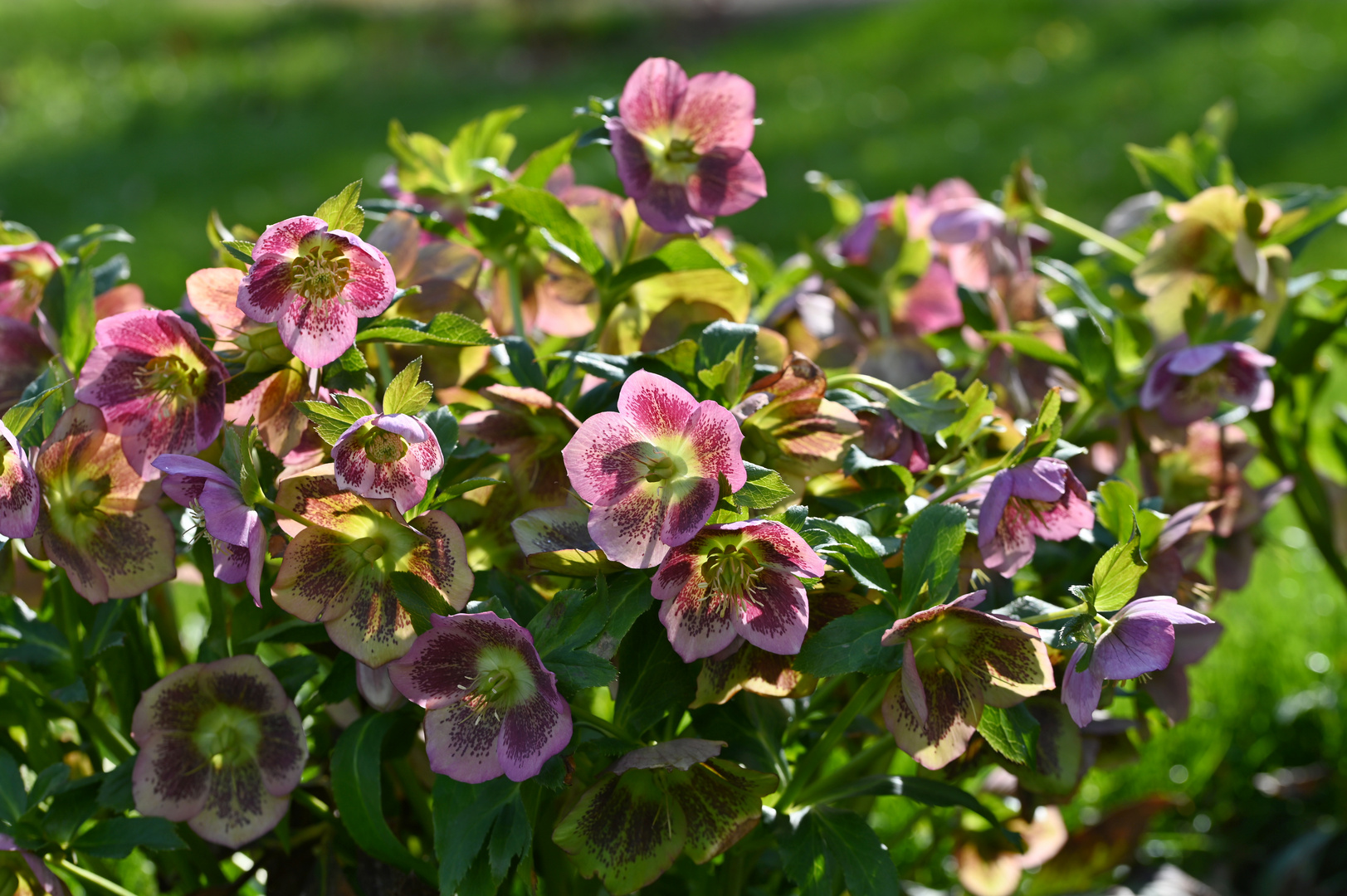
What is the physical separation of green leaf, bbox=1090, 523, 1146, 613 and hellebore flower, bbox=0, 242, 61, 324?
0.70 metres

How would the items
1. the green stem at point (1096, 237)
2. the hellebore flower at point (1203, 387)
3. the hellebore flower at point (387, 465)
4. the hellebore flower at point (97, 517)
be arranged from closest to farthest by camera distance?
the hellebore flower at point (387, 465), the hellebore flower at point (97, 517), the hellebore flower at point (1203, 387), the green stem at point (1096, 237)

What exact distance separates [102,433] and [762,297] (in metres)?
0.56

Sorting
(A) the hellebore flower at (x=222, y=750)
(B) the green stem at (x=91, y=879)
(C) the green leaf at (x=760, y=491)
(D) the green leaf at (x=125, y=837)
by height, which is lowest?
(B) the green stem at (x=91, y=879)

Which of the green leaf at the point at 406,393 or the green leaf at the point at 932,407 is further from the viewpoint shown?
the green leaf at the point at 932,407

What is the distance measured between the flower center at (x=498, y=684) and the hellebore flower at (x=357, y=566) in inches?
1.4

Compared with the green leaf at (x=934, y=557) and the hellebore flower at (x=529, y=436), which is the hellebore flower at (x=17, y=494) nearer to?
the hellebore flower at (x=529, y=436)

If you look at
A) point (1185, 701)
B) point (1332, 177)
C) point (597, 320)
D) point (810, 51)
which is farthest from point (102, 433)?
point (810, 51)

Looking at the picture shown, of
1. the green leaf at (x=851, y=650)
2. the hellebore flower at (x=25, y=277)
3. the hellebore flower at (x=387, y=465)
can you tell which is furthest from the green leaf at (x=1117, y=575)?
the hellebore flower at (x=25, y=277)

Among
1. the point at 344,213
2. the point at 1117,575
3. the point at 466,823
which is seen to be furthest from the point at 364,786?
the point at 1117,575

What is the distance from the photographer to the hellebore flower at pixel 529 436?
68cm

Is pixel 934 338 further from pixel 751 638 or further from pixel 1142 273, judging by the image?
pixel 751 638

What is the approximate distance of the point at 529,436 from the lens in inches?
27.8

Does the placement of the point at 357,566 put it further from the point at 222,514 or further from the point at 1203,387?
the point at 1203,387

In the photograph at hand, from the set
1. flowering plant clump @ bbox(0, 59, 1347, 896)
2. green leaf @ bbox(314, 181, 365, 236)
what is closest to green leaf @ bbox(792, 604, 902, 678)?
flowering plant clump @ bbox(0, 59, 1347, 896)
